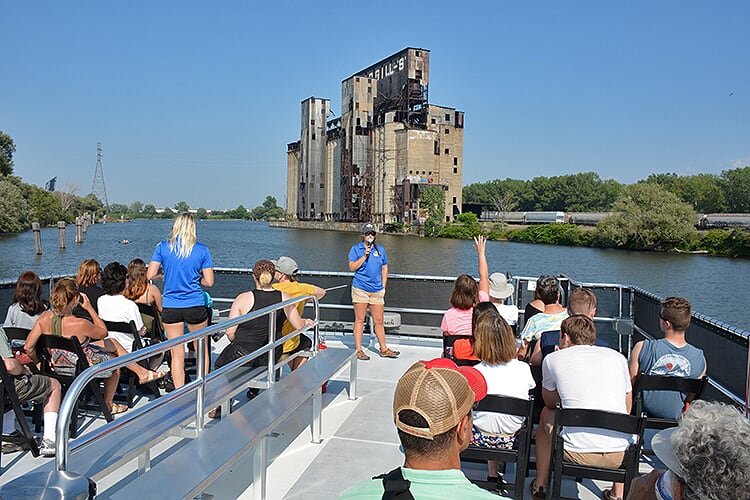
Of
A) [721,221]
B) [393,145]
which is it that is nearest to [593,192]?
[721,221]

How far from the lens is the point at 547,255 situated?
2362 inches

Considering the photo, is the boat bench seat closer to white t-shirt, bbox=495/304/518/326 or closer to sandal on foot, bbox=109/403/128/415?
sandal on foot, bbox=109/403/128/415

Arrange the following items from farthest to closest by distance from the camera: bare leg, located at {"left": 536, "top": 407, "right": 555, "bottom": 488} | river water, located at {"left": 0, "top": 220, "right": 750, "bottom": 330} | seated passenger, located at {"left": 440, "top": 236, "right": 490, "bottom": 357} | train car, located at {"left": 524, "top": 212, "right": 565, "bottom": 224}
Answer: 1. train car, located at {"left": 524, "top": 212, "right": 565, "bottom": 224}
2. river water, located at {"left": 0, "top": 220, "right": 750, "bottom": 330}
3. seated passenger, located at {"left": 440, "top": 236, "right": 490, "bottom": 357}
4. bare leg, located at {"left": 536, "top": 407, "right": 555, "bottom": 488}

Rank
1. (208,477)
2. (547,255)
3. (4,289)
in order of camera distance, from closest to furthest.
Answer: (208,477) < (4,289) < (547,255)

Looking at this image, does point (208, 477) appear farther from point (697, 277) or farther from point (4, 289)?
point (697, 277)

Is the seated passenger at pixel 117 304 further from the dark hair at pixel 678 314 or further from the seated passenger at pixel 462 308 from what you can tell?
the dark hair at pixel 678 314

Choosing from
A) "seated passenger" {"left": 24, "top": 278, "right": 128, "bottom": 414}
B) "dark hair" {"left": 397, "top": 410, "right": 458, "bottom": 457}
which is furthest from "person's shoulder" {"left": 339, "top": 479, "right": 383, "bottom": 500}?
"seated passenger" {"left": 24, "top": 278, "right": 128, "bottom": 414}

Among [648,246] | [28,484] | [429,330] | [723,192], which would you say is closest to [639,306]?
[429,330]

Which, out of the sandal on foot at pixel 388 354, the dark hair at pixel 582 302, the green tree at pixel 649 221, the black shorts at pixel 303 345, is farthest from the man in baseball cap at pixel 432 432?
the green tree at pixel 649 221

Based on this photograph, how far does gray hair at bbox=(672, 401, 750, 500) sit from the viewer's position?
67.2 inches

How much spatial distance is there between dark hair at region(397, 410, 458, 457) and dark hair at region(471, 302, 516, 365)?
2.31 meters

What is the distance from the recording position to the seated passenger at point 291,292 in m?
5.87

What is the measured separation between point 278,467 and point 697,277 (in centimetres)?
4389

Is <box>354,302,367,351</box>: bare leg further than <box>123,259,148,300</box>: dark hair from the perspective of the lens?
Yes
